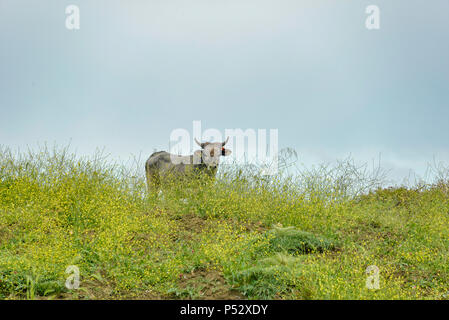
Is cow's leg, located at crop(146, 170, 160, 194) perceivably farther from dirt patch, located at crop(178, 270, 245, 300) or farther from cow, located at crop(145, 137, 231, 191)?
dirt patch, located at crop(178, 270, 245, 300)

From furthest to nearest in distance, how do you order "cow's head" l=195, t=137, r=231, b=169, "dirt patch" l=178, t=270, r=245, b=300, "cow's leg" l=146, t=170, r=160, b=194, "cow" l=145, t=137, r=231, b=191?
"cow's head" l=195, t=137, r=231, b=169 → "cow" l=145, t=137, r=231, b=191 → "cow's leg" l=146, t=170, r=160, b=194 → "dirt patch" l=178, t=270, r=245, b=300

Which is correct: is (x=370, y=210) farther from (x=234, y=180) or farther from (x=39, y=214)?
(x=39, y=214)

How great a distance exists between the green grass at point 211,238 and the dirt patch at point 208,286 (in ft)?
0.05

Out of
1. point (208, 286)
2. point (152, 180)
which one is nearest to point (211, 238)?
point (208, 286)

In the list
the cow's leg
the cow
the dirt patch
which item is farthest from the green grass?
the cow

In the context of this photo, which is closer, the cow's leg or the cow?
the cow's leg

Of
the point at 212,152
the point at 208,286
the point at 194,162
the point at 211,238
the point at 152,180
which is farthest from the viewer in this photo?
the point at 212,152

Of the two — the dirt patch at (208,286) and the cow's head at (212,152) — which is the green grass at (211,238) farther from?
the cow's head at (212,152)

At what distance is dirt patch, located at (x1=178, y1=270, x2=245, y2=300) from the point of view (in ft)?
16.8

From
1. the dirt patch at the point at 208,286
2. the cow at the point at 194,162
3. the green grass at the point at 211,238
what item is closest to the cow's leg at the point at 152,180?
the cow at the point at 194,162

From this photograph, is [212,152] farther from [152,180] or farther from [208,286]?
[208,286]

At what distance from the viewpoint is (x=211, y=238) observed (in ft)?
23.6

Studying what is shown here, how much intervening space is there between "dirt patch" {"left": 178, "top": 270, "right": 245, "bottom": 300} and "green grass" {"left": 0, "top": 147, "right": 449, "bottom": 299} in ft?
0.05

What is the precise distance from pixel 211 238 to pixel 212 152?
7.46m
